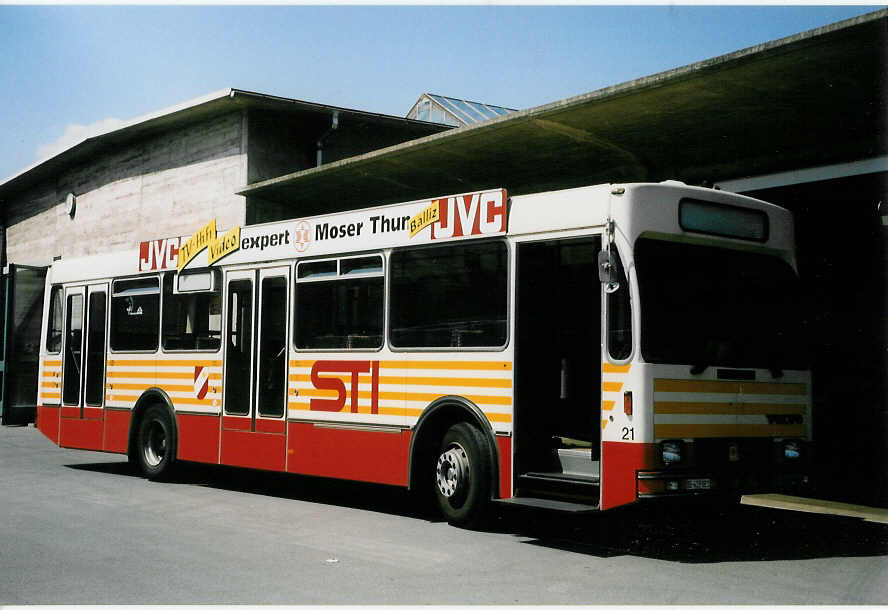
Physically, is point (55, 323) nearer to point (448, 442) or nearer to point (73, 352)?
point (73, 352)

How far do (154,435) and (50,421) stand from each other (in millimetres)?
2361

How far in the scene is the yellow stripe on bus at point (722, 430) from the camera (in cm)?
794

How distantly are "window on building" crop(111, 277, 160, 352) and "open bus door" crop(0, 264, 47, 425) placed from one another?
682 centimetres

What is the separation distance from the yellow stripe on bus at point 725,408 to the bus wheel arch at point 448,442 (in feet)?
5.77

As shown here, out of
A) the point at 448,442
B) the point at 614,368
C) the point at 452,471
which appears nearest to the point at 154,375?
the point at 448,442

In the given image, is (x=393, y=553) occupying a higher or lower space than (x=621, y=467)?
lower

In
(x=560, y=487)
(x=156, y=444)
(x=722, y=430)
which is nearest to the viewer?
(x=722, y=430)

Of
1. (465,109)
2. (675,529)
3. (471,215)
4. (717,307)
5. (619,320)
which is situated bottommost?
(675,529)

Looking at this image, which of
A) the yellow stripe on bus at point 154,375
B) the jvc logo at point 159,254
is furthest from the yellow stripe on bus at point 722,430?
the jvc logo at point 159,254

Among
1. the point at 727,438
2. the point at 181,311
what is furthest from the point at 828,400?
the point at 181,311

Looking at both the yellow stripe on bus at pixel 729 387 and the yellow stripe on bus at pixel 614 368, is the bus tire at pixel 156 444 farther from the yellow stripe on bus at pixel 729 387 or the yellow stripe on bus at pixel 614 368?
the yellow stripe on bus at pixel 729 387

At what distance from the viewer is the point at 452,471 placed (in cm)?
949

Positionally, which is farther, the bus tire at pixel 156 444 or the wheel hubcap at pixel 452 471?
the bus tire at pixel 156 444

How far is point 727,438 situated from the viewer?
8297 millimetres
